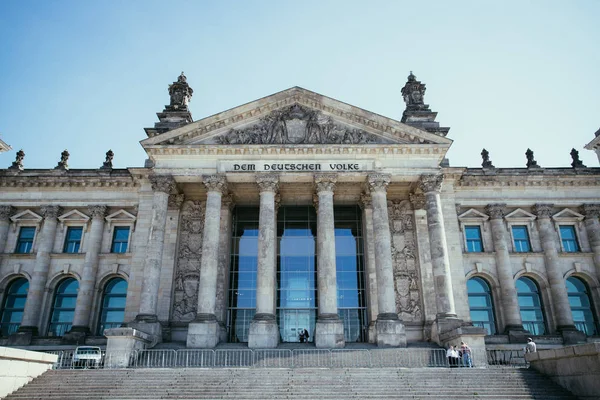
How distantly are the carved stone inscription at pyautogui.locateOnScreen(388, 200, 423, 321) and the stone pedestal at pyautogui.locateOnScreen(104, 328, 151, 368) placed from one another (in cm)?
1653

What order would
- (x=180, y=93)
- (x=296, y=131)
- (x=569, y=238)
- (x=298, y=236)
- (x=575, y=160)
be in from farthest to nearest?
(x=575, y=160) → (x=180, y=93) → (x=569, y=238) → (x=298, y=236) → (x=296, y=131)

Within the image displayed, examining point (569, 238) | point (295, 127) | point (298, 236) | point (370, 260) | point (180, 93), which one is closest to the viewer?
point (295, 127)

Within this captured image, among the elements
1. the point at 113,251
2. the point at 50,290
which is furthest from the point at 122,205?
the point at 50,290

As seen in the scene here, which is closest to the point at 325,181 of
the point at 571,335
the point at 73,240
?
the point at 571,335

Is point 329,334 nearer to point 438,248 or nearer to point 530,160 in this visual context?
point 438,248

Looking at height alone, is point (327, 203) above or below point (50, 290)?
above

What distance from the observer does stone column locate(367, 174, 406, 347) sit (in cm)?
2673

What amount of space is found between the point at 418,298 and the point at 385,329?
579 cm

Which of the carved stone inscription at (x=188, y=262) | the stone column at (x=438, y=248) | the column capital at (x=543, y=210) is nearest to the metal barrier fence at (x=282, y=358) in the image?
the stone column at (x=438, y=248)

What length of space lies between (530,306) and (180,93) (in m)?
29.7

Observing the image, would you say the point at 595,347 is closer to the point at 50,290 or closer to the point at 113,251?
the point at 113,251

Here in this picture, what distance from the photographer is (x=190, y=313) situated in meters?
31.3

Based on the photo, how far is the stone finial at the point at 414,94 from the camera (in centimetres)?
3541

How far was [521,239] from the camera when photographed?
35.4 m
